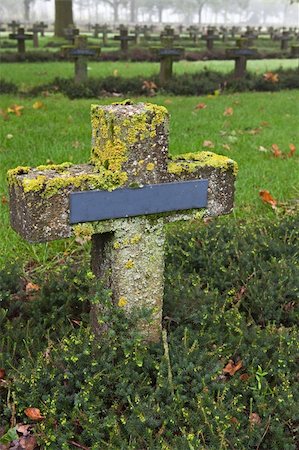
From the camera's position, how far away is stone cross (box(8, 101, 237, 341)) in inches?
92.0

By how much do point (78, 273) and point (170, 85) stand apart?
917cm

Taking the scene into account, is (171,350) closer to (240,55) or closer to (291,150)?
(291,150)

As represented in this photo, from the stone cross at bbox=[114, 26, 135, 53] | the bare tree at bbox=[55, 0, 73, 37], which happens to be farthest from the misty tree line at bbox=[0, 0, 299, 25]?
the stone cross at bbox=[114, 26, 135, 53]

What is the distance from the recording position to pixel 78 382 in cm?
246

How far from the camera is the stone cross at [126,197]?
234cm

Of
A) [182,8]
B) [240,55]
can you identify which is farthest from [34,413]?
[182,8]

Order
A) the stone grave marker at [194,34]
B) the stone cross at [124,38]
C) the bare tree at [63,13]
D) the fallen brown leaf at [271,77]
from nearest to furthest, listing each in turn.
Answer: the fallen brown leaf at [271,77] → the stone cross at [124,38] → the bare tree at [63,13] → the stone grave marker at [194,34]

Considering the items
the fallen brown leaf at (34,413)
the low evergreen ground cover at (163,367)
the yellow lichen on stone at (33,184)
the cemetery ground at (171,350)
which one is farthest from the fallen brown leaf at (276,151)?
the fallen brown leaf at (34,413)

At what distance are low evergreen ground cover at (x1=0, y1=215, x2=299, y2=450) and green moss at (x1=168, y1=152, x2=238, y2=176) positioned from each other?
1.93 ft

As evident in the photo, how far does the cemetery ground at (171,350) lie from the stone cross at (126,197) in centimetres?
14

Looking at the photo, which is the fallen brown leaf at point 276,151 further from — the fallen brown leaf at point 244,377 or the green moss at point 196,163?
the fallen brown leaf at point 244,377

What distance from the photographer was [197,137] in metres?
7.13

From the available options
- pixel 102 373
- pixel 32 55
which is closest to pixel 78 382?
pixel 102 373

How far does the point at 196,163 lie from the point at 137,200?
14.0 inches
